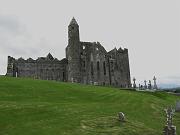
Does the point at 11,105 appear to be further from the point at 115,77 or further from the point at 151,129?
the point at 115,77

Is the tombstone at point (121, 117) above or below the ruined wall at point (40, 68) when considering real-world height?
below

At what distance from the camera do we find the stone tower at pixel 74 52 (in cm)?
12200

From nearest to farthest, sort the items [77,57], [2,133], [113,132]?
[2,133] → [113,132] → [77,57]

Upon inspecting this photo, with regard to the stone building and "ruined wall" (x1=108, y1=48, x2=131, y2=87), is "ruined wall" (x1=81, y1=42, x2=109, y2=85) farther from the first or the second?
"ruined wall" (x1=108, y1=48, x2=131, y2=87)

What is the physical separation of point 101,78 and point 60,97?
269 feet

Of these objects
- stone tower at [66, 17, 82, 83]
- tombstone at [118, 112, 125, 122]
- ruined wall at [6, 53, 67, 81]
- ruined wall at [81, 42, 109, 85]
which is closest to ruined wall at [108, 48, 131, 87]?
ruined wall at [81, 42, 109, 85]

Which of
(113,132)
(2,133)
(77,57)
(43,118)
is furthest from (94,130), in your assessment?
(77,57)

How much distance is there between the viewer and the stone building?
121 m

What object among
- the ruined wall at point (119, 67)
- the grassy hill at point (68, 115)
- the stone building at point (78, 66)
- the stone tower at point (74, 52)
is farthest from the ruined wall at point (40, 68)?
the grassy hill at point (68, 115)

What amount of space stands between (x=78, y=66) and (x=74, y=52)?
512 cm

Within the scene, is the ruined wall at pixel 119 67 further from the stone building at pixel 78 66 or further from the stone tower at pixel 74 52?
the stone tower at pixel 74 52

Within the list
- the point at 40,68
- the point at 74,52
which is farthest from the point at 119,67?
the point at 40,68

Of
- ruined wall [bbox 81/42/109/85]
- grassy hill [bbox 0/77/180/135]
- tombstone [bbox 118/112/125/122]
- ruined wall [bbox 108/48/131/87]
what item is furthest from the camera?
ruined wall [bbox 108/48/131/87]

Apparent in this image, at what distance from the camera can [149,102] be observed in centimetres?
5031
